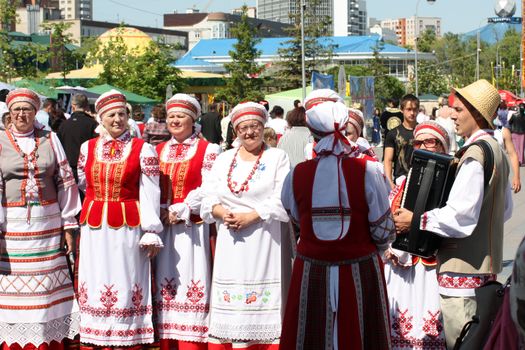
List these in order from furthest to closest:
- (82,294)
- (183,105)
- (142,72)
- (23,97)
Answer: (142,72) < (183,105) < (82,294) < (23,97)

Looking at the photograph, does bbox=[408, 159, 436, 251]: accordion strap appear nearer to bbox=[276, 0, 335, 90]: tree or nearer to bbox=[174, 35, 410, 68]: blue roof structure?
bbox=[276, 0, 335, 90]: tree

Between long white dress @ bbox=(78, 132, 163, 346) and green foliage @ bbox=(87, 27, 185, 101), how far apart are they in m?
29.5

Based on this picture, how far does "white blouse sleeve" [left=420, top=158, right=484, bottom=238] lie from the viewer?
526 cm

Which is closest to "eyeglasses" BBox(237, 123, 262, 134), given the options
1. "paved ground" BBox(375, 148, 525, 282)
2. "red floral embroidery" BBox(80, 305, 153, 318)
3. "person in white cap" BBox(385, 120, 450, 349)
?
"person in white cap" BBox(385, 120, 450, 349)

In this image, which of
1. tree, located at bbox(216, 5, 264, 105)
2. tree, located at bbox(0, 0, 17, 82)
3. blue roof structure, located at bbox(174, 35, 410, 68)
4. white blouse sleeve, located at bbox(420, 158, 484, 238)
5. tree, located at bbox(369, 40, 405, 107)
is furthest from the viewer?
blue roof structure, located at bbox(174, 35, 410, 68)

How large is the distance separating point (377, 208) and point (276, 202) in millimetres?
1446

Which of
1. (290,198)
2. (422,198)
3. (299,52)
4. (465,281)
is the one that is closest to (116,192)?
(290,198)

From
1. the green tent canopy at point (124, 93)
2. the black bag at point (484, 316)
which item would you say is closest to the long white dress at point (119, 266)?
the black bag at point (484, 316)

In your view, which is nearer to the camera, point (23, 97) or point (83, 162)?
point (23, 97)

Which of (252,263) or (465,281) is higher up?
(465,281)

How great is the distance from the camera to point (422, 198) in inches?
217

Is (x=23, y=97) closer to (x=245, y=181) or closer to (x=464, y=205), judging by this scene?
(x=245, y=181)

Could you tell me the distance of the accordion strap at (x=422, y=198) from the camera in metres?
5.48

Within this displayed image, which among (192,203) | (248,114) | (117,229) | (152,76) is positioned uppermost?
(152,76)
